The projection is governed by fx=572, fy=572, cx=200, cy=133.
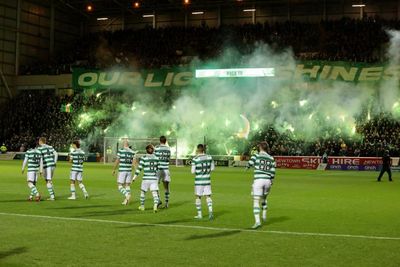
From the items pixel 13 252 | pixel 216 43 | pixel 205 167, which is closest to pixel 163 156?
pixel 205 167

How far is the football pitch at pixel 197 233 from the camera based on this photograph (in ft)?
34.0

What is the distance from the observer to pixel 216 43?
63.8m

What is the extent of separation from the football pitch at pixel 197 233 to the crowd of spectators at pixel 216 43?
37968 mm

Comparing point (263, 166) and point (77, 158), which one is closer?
point (263, 166)

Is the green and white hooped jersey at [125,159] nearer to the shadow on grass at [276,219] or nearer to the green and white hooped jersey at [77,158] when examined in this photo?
the green and white hooped jersey at [77,158]

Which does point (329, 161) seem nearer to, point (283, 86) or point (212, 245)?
point (283, 86)

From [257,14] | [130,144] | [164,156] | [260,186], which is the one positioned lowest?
[260,186]

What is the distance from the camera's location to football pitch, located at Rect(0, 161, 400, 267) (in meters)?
10.4

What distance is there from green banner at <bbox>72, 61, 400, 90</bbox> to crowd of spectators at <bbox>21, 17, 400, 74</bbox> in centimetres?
388

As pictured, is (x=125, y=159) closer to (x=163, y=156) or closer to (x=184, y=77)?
(x=163, y=156)

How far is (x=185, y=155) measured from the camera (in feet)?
179

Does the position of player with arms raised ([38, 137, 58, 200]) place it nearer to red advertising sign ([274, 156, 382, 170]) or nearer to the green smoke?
red advertising sign ([274, 156, 382, 170])

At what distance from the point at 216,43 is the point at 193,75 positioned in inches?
374

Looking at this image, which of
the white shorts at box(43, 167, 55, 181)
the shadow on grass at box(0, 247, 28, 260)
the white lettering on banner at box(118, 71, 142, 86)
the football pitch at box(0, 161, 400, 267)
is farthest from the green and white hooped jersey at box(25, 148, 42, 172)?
the white lettering on banner at box(118, 71, 142, 86)
